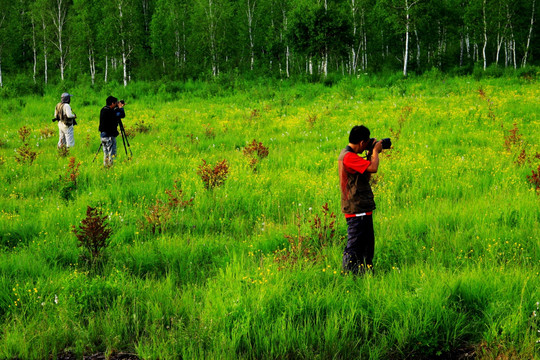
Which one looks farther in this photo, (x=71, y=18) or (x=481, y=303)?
(x=71, y=18)

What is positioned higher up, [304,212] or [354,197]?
[354,197]

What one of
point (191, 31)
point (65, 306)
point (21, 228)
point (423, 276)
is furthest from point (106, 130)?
point (191, 31)

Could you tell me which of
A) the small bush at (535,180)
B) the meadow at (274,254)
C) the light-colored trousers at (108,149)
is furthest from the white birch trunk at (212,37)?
the small bush at (535,180)

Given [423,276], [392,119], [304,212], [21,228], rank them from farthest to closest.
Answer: [392,119] → [304,212] → [21,228] → [423,276]

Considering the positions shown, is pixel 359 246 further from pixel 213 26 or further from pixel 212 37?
pixel 213 26

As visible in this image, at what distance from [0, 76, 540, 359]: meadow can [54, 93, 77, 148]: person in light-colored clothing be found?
0.44 metres

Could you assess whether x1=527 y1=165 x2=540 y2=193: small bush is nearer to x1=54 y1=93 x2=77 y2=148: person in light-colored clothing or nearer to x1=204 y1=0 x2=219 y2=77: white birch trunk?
x1=54 y1=93 x2=77 y2=148: person in light-colored clothing

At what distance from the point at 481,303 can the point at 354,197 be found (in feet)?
5.63

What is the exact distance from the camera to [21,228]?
20.6ft

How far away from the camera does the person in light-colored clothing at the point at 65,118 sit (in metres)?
11.9

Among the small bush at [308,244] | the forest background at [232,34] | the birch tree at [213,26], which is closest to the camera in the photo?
the small bush at [308,244]

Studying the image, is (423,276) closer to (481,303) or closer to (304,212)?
(481,303)

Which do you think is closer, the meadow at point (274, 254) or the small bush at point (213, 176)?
the meadow at point (274, 254)

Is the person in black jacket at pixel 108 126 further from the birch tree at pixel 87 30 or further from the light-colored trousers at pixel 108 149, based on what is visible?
the birch tree at pixel 87 30
